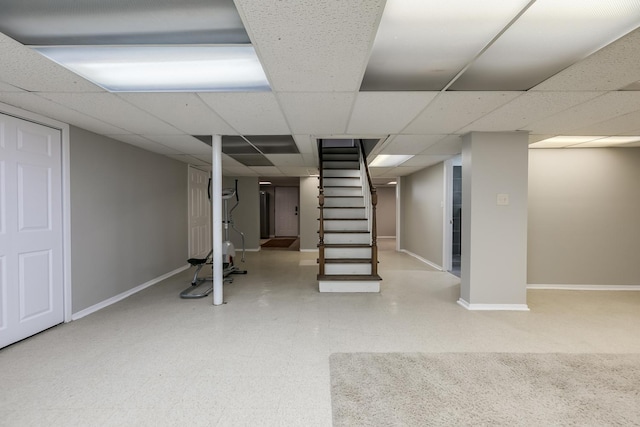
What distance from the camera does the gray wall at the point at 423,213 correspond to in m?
6.36

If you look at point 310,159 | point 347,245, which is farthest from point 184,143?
point 347,245

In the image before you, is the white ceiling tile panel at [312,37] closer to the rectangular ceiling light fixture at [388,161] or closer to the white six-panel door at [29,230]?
the white six-panel door at [29,230]

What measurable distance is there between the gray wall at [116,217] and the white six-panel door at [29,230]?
0.67 ft

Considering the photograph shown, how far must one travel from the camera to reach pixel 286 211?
13359mm

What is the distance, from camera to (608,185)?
15.2ft

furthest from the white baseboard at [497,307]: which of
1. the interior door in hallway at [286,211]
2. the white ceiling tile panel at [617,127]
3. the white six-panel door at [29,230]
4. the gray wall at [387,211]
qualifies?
the interior door in hallway at [286,211]

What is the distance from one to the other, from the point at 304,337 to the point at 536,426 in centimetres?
183

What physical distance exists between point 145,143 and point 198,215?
9.22 feet

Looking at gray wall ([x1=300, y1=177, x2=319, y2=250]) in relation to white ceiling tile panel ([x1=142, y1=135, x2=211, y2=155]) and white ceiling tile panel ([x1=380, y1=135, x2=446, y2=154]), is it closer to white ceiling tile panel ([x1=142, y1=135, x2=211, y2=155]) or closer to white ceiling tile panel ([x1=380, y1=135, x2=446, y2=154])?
white ceiling tile panel ([x1=380, y1=135, x2=446, y2=154])

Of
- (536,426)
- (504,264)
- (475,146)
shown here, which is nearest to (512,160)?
(475,146)

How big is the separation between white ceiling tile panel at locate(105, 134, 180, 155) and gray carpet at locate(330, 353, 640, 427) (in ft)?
12.0

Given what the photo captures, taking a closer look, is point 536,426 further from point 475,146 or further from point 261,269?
point 261,269

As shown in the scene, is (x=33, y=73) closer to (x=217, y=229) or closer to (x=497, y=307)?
(x=217, y=229)

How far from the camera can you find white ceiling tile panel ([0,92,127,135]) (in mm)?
2545
